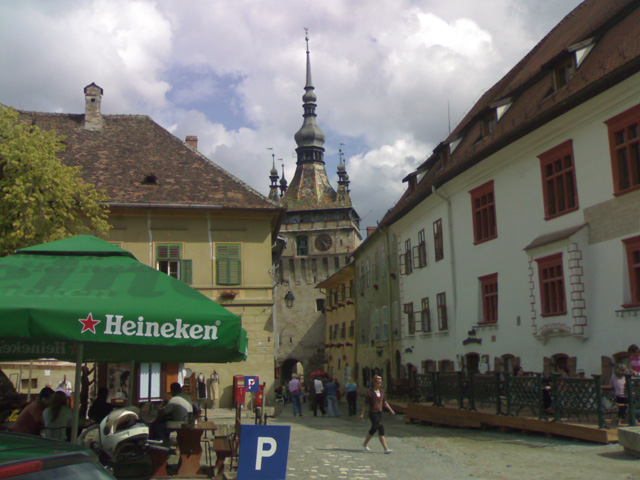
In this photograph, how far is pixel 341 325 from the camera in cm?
5278

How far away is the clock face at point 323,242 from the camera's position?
8625 centimetres

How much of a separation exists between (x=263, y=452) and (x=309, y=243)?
78375mm

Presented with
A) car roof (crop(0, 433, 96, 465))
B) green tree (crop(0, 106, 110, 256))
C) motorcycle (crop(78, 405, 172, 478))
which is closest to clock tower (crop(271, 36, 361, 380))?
green tree (crop(0, 106, 110, 256))

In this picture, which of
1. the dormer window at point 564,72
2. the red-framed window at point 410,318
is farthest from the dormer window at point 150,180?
the dormer window at point 564,72

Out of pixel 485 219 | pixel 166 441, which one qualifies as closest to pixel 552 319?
pixel 485 219

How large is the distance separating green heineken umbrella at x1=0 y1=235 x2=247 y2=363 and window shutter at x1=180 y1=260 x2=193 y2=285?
762 inches

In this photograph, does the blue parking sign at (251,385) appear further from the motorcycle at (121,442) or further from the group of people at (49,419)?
the motorcycle at (121,442)

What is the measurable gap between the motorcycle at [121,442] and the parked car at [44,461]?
5.25 meters

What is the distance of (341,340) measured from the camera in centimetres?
5275

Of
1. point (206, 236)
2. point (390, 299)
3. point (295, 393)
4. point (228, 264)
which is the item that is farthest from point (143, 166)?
point (390, 299)

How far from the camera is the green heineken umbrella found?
6586mm

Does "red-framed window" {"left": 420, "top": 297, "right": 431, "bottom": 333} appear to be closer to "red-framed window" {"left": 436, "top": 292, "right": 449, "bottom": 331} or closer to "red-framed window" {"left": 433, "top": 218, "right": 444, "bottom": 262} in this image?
"red-framed window" {"left": 436, "top": 292, "right": 449, "bottom": 331}

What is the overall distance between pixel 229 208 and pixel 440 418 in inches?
482

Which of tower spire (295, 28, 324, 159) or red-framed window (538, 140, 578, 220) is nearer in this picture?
red-framed window (538, 140, 578, 220)
